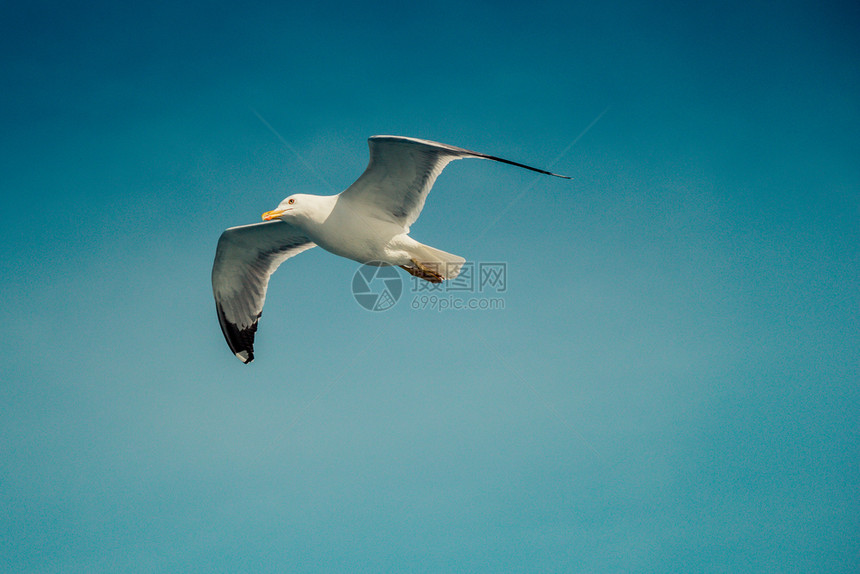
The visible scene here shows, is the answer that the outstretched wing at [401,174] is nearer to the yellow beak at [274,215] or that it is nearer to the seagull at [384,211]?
the seagull at [384,211]

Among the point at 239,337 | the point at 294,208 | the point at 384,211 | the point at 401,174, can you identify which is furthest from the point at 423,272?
the point at 239,337

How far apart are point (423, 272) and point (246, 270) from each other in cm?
240

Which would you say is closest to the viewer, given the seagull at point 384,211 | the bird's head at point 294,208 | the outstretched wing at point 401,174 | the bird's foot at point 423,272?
the outstretched wing at point 401,174

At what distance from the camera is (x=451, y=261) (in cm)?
622

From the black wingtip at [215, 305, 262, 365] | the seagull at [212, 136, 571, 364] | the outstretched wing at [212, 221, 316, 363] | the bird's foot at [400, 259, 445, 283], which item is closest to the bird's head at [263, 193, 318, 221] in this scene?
the seagull at [212, 136, 571, 364]

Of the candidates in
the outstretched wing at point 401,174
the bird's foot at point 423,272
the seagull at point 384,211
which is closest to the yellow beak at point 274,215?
the seagull at point 384,211

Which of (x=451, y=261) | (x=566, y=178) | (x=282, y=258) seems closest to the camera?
(x=566, y=178)

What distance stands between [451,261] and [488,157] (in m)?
1.42

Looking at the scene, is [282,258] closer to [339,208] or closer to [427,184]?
[339,208]

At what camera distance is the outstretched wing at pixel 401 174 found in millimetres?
5430

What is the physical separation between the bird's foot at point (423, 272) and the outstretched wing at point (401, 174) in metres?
0.43

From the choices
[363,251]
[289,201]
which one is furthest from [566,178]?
[289,201]

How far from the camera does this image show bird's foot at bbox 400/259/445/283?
20.8ft

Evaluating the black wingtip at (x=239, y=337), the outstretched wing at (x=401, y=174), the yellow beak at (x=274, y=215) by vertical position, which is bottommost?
the black wingtip at (x=239, y=337)
